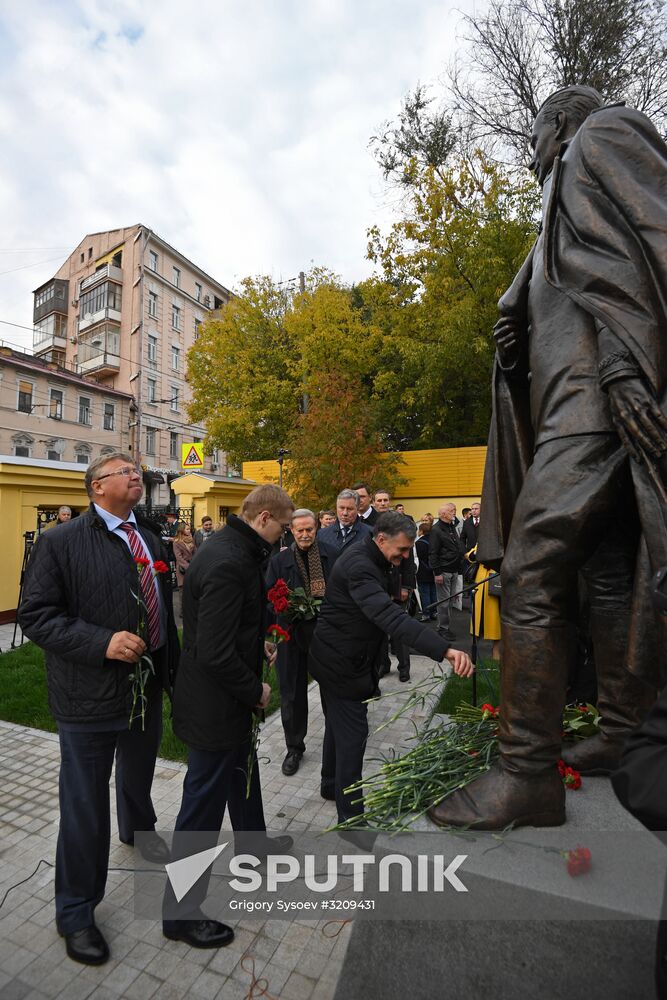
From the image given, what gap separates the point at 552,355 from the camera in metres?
2.26

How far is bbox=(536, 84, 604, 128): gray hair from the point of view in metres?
2.58

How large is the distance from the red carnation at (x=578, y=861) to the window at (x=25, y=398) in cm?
3343

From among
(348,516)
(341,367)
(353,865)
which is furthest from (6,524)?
(341,367)

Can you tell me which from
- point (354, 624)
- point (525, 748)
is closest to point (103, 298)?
point (354, 624)

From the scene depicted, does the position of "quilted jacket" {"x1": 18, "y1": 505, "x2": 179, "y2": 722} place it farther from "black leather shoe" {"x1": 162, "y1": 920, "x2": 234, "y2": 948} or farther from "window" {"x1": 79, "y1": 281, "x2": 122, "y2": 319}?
"window" {"x1": 79, "y1": 281, "x2": 122, "y2": 319}

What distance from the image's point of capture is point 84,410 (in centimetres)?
3356

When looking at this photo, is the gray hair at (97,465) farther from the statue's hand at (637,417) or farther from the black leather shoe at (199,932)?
the statue's hand at (637,417)

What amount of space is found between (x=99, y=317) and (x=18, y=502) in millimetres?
31847

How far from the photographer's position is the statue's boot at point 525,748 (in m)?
1.99

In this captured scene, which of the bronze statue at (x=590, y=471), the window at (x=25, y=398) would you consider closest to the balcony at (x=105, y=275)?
the window at (x=25, y=398)

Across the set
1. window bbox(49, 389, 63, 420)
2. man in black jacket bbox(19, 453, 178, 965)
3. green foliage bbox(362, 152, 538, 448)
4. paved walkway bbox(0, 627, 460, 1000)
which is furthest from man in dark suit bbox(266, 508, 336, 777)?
window bbox(49, 389, 63, 420)

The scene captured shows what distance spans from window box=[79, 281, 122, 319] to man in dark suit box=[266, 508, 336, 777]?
38.3 meters

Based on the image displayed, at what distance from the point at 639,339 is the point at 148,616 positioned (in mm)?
2669

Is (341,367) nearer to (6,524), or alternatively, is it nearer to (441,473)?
(441,473)
